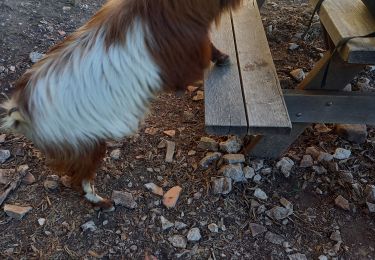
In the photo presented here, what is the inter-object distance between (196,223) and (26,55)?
212cm

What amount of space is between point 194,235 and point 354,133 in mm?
1406

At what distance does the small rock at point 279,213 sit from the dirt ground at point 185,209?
0.03 meters

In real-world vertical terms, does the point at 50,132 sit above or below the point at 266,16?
above

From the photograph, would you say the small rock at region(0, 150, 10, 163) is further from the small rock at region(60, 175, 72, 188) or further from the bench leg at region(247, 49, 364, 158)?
the bench leg at region(247, 49, 364, 158)

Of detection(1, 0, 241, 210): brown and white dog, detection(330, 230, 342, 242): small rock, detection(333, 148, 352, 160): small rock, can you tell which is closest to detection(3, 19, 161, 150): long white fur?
detection(1, 0, 241, 210): brown and white dog

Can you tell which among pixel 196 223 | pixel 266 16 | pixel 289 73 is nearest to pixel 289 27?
pixel 266 16

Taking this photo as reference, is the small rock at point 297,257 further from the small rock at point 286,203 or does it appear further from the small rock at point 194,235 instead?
the small rock at point 194,235

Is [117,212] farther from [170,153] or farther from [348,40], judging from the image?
[348,40]

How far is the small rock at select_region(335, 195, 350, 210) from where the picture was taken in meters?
2.64

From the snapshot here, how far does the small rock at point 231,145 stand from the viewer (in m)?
2.94

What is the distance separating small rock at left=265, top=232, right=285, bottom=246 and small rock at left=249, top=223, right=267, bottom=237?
36 millimetres

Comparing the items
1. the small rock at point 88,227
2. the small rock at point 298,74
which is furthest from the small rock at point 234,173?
the small rock at point 298,74

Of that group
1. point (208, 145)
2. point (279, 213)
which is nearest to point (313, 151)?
point (279, 213)

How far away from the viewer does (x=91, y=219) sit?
2.56 meters
